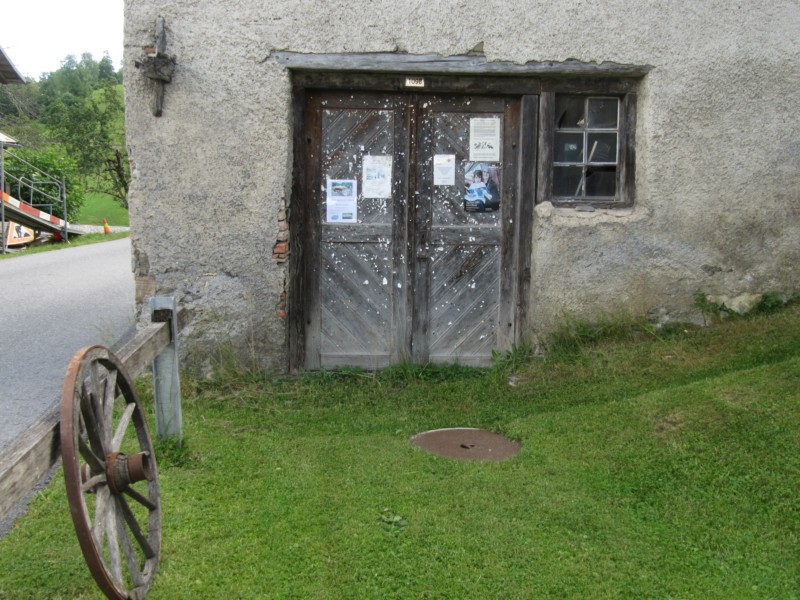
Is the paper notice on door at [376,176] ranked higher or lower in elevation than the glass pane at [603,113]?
lower

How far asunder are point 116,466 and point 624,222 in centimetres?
483

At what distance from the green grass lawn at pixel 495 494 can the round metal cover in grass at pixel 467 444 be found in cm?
11

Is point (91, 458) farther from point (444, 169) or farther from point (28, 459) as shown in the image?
point (444, 169)

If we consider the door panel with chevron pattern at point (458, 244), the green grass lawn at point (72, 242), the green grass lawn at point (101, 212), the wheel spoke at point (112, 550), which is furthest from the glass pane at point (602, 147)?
the green grass lawn at point (101, 212)

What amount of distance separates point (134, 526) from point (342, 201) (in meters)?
3.90

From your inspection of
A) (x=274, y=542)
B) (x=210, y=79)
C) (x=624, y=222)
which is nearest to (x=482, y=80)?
(x=624, y=222)

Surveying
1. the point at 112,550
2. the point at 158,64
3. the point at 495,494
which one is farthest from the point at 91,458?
the point at 158,64

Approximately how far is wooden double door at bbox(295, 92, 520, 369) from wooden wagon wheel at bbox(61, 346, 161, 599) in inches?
130

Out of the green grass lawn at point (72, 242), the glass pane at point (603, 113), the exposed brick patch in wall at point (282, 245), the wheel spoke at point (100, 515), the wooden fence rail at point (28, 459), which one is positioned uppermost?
the glass pane at point (603, 113)

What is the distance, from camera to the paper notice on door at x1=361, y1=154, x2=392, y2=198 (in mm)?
6566

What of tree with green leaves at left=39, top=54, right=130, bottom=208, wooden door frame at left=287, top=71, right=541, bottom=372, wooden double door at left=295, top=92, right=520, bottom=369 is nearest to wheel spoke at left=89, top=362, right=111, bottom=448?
wooden door frame at left=287, top=71, right=541, bottom=372

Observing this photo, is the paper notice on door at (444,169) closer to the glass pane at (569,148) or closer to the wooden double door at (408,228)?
the wooden double door at (408,228)

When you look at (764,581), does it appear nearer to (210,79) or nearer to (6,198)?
(210,79)

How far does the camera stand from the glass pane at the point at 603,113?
6691 millimetres
